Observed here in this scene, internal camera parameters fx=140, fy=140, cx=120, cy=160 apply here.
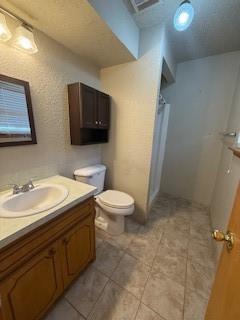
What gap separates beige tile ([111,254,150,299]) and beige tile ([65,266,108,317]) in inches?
5.3

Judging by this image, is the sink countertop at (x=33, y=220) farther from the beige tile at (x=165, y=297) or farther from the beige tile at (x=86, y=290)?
the beige tile at (x=165, y=297)

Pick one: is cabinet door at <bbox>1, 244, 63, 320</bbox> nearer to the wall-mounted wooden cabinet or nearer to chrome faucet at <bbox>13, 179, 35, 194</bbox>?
A: chrome faucet at <bbox>13, 179, 35, 194</bbox>

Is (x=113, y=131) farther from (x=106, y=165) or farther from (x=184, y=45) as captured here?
(x=184, y=45)

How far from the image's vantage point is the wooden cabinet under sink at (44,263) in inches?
27.7

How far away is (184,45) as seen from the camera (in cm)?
181

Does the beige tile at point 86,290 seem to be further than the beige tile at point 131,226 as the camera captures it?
No

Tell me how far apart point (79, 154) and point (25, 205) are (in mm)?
823

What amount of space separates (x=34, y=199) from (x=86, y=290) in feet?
2.82

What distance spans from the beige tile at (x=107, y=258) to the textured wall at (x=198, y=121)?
165cm

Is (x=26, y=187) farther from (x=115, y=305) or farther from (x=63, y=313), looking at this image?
(x=115, y=305)

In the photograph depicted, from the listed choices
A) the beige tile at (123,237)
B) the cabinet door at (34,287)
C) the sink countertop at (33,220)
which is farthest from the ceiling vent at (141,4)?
Answer: the beige tile at (123,237)

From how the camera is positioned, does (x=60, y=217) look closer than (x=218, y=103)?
Yes

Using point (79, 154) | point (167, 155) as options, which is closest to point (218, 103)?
point (167, 155)

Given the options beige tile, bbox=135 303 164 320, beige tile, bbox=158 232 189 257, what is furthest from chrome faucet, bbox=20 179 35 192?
beige tile, bbox=158 232 189 257
